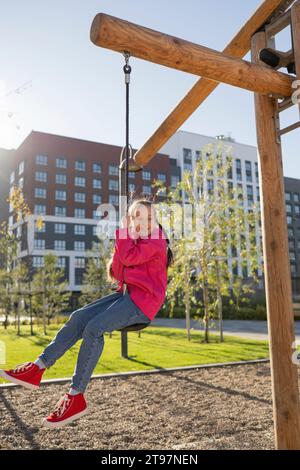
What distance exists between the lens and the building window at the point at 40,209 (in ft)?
158

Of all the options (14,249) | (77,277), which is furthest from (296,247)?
(14,249)

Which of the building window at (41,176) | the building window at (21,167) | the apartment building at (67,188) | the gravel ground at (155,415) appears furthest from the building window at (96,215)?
the gravel ground at (155,415)

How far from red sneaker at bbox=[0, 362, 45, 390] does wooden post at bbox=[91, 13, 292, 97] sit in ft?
7.74

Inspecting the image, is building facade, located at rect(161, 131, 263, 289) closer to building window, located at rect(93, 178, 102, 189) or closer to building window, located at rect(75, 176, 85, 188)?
building window, located at rect(93, 178, 102, 189)

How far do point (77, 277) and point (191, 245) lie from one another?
38324mm

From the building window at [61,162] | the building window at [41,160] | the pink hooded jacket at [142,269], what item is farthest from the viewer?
the building window at [61,162]

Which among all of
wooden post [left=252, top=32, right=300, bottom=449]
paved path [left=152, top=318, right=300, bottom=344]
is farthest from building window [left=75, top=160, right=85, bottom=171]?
wooden post [left=252, top=32, right=300, bottom=449]

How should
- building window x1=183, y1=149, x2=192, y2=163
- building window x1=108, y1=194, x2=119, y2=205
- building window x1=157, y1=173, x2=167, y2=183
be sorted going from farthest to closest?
building window x1=183, y1=149, x2=192, y2=163, building window x1=157, y1=173, x2=167, y2=183, building window x1=108, y1=194, x2=119, y2=205

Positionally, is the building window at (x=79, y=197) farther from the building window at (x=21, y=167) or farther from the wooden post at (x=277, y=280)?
the wooden post at (x=277, y=280)

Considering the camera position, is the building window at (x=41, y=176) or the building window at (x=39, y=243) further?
the building window at (x=41, y=176)

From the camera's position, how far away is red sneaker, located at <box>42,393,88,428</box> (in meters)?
2.92

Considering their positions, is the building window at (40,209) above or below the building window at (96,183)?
below

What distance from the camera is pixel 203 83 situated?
13.7 feet

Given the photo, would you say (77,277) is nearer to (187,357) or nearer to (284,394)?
(187,357)
